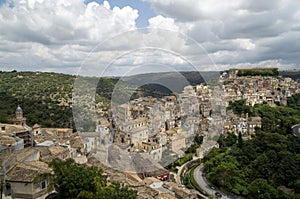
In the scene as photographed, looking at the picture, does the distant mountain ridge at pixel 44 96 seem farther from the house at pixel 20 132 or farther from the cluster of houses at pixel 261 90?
the cluster of houses at pixel 261 90

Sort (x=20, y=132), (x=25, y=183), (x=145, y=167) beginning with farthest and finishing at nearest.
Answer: (x=145, y=167) → (x=20, y=132) → (x=25, y=183)

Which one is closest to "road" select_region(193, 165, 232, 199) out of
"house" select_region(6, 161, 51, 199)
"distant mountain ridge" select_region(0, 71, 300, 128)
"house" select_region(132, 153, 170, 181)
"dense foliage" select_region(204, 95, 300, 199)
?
"dense foliage" select_region(204, 95, 300, 199)

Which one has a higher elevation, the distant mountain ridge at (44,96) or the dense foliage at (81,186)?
the distant mountain ridge at (44,96)

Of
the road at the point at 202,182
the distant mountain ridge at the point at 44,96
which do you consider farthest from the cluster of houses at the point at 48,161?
the distant mountain ridge at the point at 44,96

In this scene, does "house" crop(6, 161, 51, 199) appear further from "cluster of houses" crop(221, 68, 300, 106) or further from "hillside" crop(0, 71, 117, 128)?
"cluster of houses" crop(221, 68, 300, 106)

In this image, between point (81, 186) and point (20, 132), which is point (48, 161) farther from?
point (81, 186)

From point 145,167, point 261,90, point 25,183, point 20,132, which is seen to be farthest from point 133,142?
point 261,90

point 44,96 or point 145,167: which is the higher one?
point 44,96

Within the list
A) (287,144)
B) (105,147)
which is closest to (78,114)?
(105,147)

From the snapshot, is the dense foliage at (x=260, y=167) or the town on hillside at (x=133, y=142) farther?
the dense foliage at (x=260, y=167)
